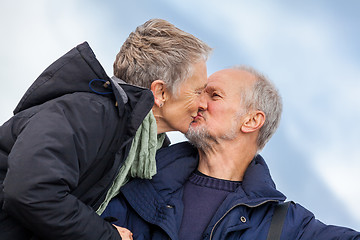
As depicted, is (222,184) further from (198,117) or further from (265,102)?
(265,102)

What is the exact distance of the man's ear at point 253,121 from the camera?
11.9 ft

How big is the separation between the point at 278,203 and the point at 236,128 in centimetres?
64

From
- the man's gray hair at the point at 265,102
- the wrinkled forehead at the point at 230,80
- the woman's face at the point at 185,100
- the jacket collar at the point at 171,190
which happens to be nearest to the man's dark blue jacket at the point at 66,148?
the woman's face at the point at 185,100

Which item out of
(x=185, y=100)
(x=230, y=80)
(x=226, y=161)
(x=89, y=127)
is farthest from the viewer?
(x=230, y=80)

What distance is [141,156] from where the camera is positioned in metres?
3.02

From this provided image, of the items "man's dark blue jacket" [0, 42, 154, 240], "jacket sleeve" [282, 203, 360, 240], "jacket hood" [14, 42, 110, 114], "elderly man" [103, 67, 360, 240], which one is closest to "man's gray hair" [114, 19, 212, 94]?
"man's dark blue jacket" [0, 42, 154, 240]

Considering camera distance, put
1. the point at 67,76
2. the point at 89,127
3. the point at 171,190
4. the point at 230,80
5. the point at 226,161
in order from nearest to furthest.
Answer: the point at 89,127 < the point at 67,76 < the point at 171,190 < the point at 226,161 < the point at 230,80

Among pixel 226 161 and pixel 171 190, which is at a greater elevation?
pixel 226 161

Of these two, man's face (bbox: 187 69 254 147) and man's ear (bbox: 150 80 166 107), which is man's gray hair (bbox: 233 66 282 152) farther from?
man's ear (bbox: 150 80 166 107)

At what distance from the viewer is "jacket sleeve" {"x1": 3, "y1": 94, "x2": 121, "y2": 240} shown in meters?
2.17

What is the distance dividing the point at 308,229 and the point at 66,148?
1744 mm

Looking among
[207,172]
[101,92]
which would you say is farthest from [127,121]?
[207,172]

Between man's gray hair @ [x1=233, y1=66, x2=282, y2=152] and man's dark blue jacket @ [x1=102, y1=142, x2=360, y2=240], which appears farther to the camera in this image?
man's gray hair @ [x1=233, y1=66, x2=282, y2=152]

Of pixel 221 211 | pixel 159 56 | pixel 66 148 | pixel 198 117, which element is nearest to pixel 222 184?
pixel 221 211
